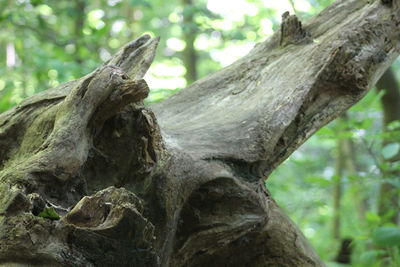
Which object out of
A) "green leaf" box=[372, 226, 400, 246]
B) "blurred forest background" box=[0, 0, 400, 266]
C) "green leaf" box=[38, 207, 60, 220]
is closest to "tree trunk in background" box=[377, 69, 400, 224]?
"blurred forest background" box=[0, 0, 400, 266]

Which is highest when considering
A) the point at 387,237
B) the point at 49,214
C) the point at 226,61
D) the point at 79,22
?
the point at 226,61

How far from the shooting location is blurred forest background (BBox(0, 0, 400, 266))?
4246 millimetres

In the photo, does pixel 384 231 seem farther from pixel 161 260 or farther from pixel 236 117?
pixel 161 260

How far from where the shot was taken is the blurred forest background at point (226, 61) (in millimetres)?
4246

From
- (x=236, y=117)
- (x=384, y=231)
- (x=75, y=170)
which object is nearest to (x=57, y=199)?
(x=75, y=170)

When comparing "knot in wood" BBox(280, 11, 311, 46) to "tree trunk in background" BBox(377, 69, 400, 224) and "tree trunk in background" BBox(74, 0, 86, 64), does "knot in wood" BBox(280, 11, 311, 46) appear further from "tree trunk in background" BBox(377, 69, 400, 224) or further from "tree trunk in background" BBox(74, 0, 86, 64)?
"tree trunk in background" BBox(377, 69, 400, 224)

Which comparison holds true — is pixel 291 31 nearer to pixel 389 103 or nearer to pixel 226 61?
pixel 389 103

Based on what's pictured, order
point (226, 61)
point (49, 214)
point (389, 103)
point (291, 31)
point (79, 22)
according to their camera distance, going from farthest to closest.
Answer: point (226, 61)
point (79, 22)
point (389, 103)
point (291, 31)
point (49, 214)

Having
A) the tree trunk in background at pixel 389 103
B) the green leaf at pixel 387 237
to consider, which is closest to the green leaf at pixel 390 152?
the green leaf at pixel 387 237

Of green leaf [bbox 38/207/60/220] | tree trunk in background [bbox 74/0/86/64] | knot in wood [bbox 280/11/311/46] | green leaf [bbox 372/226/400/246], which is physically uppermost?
tree trunk in background [bbox 74/0/86/64]

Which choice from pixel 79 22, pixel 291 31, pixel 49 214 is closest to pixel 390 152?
pixel 291 31

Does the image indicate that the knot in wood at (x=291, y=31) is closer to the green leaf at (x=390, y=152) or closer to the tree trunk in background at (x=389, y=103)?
the green leaf at (x=390, y=152)

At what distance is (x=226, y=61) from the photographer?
10438 mm

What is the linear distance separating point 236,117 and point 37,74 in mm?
2576
